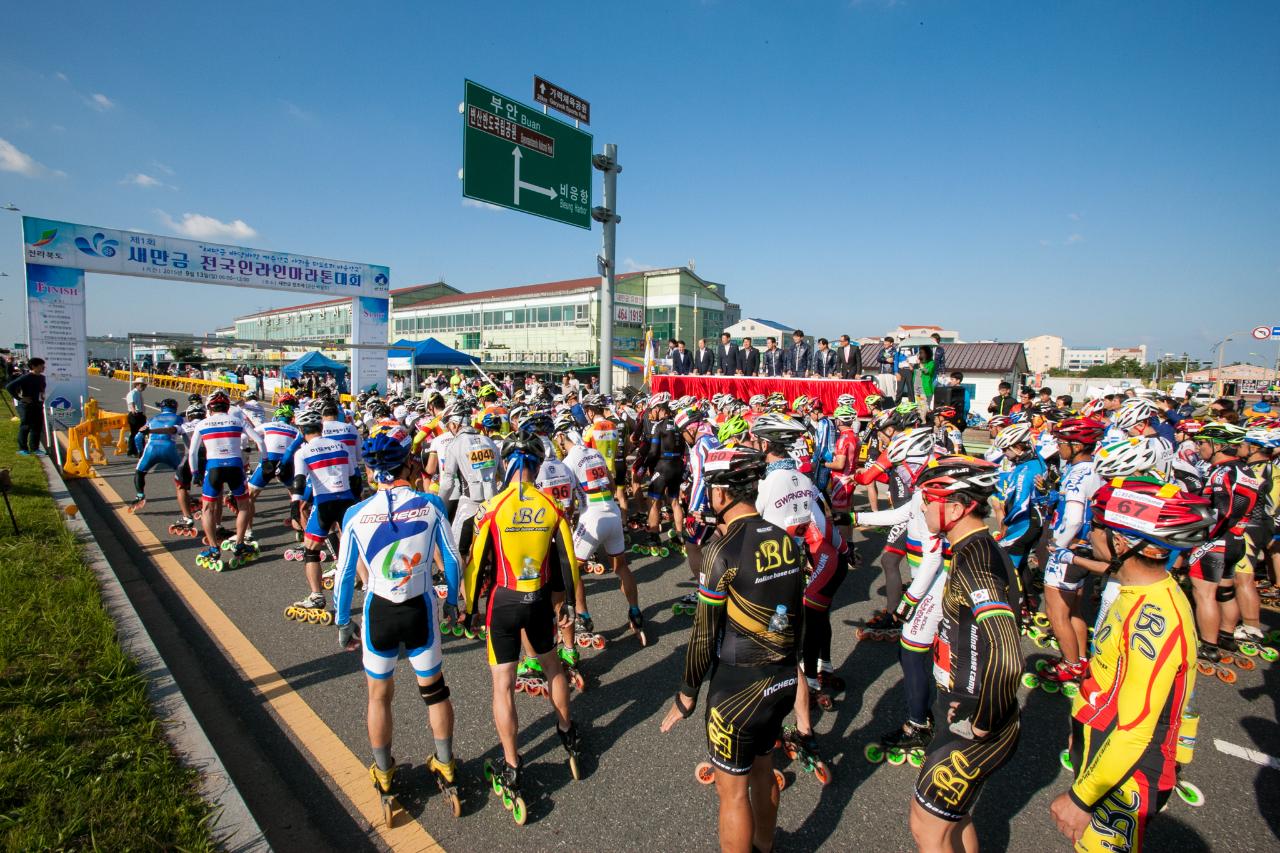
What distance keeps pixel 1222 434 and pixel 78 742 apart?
33.7ft

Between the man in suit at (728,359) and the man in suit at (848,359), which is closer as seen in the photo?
the man in suit at (848,359)

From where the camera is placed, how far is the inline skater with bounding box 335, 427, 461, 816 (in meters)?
3.53

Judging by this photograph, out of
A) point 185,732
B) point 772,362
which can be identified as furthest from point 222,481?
point 772,362

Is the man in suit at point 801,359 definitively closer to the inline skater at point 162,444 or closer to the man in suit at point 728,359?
the man in suit at point 728,359

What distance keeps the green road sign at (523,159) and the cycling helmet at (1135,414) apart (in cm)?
1145

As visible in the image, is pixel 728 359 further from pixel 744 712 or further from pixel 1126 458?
pixel 744 712

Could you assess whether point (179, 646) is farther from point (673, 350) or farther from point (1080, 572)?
point (673, 350)

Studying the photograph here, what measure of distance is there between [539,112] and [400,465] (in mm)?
12132

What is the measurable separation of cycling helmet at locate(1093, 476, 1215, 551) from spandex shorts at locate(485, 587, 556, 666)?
311 cm

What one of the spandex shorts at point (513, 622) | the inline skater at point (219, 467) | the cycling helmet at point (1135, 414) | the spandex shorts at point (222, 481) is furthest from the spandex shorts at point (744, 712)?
the spandex shorts at point (222, 481)

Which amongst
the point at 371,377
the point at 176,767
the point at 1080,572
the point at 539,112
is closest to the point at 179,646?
the point at 176,767

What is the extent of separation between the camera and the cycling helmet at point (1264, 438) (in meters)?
6.66

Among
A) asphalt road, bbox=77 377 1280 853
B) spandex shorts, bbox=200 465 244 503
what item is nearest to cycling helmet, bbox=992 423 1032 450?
asphalt road, bbox=77 377 1280 853

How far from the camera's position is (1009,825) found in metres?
3.46
